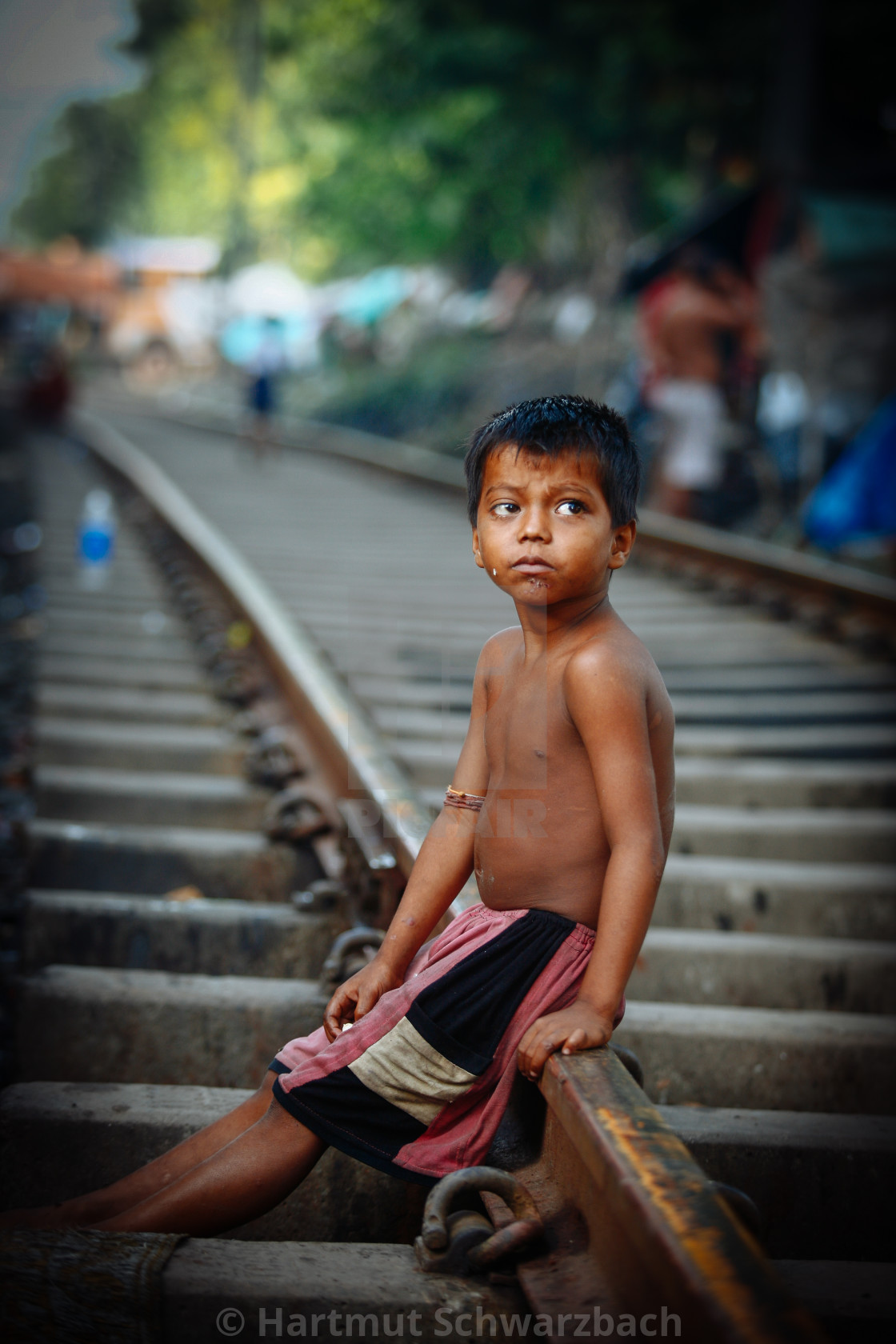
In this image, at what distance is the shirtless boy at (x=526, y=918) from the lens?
168 centimetres

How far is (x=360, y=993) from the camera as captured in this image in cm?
187

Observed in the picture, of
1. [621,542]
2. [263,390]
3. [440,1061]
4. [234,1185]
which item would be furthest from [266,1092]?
[263,390]

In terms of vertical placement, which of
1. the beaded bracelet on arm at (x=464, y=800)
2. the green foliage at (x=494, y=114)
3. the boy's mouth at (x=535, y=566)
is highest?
the green foliage at (x=494, y=114)

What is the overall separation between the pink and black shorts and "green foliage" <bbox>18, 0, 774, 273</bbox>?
14.3 metres

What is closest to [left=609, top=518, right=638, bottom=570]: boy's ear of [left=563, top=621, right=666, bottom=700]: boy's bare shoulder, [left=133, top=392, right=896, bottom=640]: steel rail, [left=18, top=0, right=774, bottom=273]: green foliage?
[left=563, top=621, right=666, bottom=700]: boy's bare shoulder

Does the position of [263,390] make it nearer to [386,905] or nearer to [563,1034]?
[386,905]

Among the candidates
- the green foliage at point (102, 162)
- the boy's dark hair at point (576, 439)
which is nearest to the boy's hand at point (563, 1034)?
the boy's dark hair at point (576, 439)

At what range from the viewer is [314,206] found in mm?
23656

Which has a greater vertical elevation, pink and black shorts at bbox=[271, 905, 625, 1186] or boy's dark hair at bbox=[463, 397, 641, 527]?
boy's dark hair at bbox=[463, 397, 641, 527]

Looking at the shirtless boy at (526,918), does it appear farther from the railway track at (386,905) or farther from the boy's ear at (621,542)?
the railway track at (386,905)

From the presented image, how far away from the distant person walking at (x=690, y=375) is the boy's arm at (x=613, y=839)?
32.7 feet

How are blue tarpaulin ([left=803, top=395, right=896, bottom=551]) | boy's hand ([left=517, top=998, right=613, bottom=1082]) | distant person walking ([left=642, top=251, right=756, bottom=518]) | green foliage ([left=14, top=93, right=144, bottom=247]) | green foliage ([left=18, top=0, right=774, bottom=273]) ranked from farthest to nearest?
green foliage ([left=14, top=93, right=144, bottom=247])
green foliage ([left=18, top=0, right=774, bottom=273])
distant person walking ([left=642, top=251, right=756, bottom=518])
blue tarpaulin ([left=803, top=395, right=896, bottom=551])
boy's hand ([left=517, top=998, right=613, bottom=1082])

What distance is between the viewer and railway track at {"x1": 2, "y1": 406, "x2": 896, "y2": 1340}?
1.50 meters
